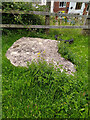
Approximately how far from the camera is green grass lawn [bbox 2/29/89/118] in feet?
7.32

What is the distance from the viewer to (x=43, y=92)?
2.54 metres

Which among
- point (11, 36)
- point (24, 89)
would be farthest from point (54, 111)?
point (11, 36)

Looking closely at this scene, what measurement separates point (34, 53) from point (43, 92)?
151 centimetres

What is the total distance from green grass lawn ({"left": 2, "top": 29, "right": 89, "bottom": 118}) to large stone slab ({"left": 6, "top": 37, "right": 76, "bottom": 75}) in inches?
9.0

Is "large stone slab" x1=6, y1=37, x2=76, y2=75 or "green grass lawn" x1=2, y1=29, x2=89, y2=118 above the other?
"large stone slab" x1=6, y1=37, x2=76, y2=75

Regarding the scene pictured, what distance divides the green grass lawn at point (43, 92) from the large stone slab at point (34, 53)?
23 cm

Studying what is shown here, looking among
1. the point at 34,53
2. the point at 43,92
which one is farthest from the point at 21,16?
the point at 43,92

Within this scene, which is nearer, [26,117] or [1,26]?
[26,117]

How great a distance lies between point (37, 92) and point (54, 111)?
1.77 ft

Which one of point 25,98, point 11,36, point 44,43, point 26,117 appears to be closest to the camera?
point 26,117

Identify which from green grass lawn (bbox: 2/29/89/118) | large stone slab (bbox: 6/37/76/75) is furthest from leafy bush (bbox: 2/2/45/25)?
green grass lawn (bbox: 2/29/89/118)

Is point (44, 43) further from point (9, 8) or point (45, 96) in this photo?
point (45, 96)

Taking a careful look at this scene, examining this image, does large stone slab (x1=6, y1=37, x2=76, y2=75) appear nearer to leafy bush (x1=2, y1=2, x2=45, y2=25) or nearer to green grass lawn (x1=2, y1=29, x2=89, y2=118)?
green grass lawn (x1=2, y1=29, x2=89, y2=118)

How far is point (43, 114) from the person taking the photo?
7.24 ft
